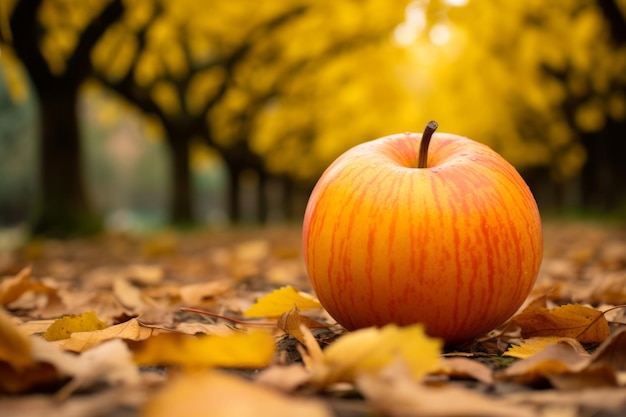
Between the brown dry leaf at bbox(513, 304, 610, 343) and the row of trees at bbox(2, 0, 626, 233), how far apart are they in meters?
3.23

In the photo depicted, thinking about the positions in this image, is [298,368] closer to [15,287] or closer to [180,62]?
[15,287]

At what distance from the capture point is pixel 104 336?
1.56 meters

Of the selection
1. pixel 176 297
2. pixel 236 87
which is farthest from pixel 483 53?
pixel 176 297

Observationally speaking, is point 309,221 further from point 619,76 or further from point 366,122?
point 366,122

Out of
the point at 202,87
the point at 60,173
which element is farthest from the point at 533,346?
the point at 202,87

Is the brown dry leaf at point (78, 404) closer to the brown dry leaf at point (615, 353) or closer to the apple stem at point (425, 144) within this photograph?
the brown dry leaf at point (615, 353)

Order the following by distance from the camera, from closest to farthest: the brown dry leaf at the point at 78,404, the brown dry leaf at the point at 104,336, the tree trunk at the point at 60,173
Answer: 1. the brown dry leaf at the point at 78,404
2. the brown dry leaf at the point at 104,336
3. the tree trunk at the point at 60,173

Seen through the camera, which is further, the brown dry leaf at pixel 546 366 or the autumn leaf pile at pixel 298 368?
the brown dry leaf at pixel 546 366

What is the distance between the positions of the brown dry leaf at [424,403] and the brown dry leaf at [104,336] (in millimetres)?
770

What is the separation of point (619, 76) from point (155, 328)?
35.5 feet

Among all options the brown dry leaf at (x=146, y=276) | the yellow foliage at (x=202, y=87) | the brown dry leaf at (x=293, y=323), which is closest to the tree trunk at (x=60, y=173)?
the yellow foliage at (x=202, y=87)

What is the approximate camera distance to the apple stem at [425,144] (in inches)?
68.9

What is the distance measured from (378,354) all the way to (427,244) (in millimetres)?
518

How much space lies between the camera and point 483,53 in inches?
408
